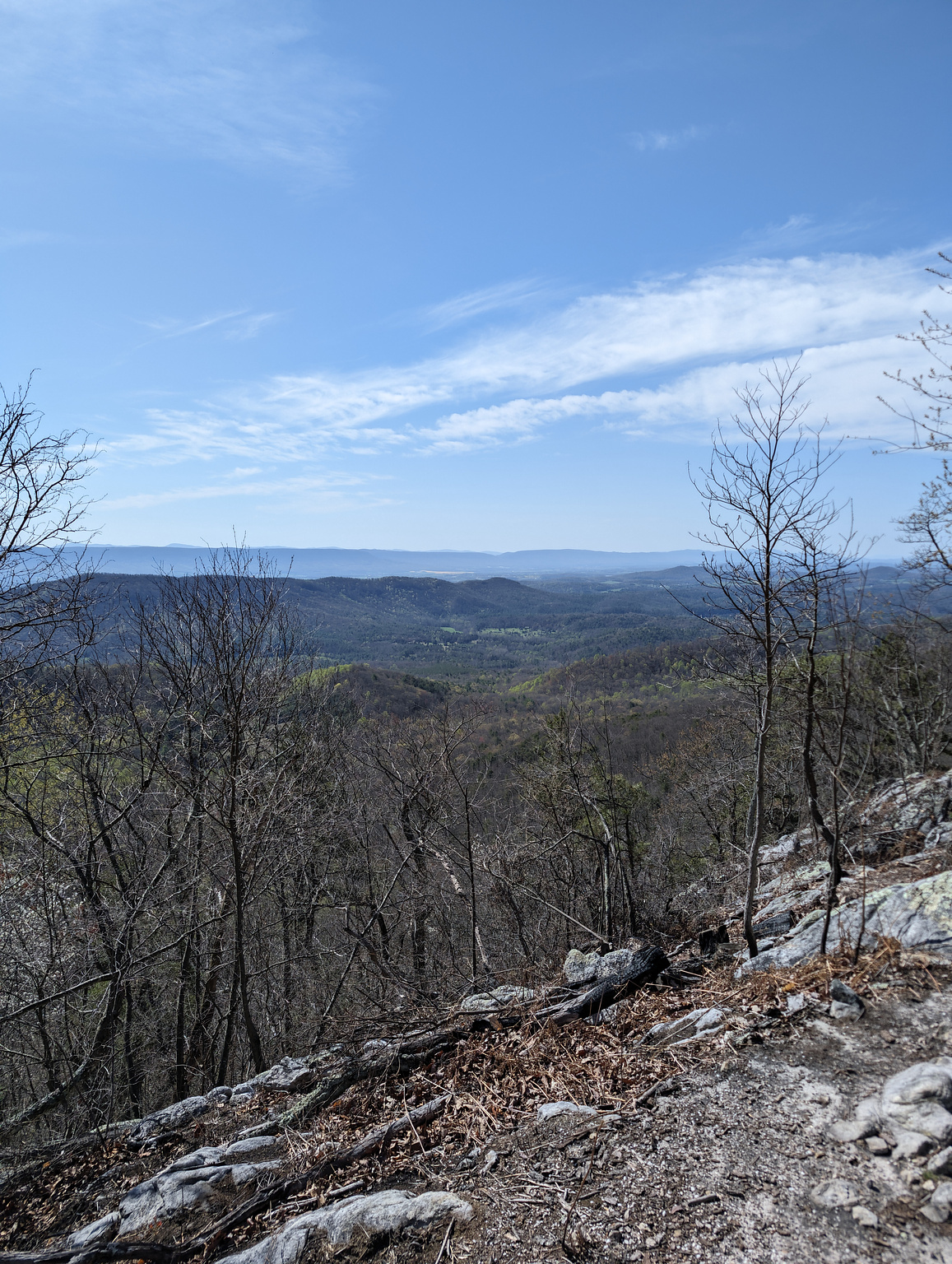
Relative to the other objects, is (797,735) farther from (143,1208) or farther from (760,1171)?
(143,1208)

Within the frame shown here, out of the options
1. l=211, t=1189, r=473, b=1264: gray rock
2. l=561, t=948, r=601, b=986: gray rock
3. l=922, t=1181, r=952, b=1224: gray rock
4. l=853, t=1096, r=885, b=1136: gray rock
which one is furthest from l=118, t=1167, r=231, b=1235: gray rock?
l=922, t=1181, r=952, b=1224: gray rock

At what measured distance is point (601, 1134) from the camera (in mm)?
3266

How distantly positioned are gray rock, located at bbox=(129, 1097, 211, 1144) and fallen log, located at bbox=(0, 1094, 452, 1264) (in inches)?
71.5

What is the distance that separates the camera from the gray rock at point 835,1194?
2498mm

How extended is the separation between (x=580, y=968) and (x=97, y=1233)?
4249 mm

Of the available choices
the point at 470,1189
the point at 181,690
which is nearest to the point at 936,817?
the point at 470,1189

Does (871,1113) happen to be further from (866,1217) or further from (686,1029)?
(686,1029)

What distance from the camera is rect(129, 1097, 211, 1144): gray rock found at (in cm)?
560

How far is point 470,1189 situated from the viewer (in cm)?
308

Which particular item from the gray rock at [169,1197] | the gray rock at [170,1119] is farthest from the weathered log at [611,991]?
the gray rock at [170,1119]

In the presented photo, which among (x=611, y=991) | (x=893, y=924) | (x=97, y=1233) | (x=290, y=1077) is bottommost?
(x=290, y=1077)

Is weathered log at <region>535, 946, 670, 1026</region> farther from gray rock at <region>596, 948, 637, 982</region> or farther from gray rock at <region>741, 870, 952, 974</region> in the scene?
gray rock at <region>741, 870, 952, 974</region>

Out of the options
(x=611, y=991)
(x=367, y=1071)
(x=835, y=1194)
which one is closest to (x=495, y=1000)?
(x=611, y=991)

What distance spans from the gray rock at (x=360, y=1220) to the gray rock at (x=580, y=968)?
2477mm
